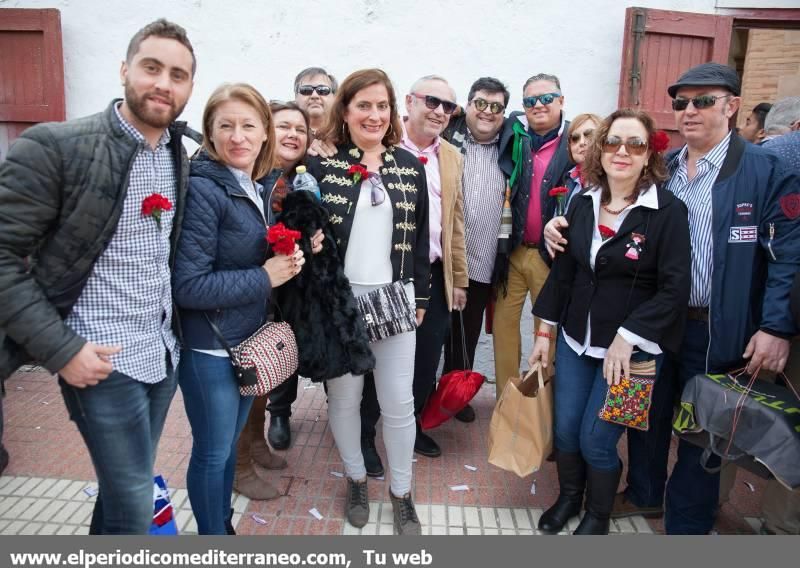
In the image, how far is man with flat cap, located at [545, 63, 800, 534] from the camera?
254cm

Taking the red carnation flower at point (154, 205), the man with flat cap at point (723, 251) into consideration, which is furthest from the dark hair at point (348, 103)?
the red carnation flower at point (154, 205)

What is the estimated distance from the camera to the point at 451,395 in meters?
3.48

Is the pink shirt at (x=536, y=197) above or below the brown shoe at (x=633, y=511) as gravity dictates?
above

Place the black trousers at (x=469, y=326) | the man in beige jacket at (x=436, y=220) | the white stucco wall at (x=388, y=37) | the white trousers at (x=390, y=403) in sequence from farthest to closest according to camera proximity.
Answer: the white stucco wall at (x=388, y=37), the black trousers at (x=469, y=326), the man in beige jacket at (x=436, y=220), the white trousers at (x=390, y=403)

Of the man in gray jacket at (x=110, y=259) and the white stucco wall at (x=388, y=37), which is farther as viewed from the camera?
the white stucco wall at (x=388, y=37)

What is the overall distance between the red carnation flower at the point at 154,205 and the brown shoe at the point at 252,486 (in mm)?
1857

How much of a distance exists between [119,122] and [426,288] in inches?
62.9

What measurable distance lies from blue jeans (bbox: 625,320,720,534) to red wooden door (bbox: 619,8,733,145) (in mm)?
2777

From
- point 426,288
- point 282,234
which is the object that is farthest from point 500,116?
point 282,234

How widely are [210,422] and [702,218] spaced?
237cm

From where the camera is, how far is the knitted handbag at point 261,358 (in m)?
2.18

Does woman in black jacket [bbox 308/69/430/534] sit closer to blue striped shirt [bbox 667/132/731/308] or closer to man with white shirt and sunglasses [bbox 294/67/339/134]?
man with white shirt and sunglasses [bbox 294/67/339/134]

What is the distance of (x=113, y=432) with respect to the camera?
1828mm

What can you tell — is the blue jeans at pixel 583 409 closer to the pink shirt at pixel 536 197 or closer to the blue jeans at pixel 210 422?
the pink shirt at pixel 536 197
